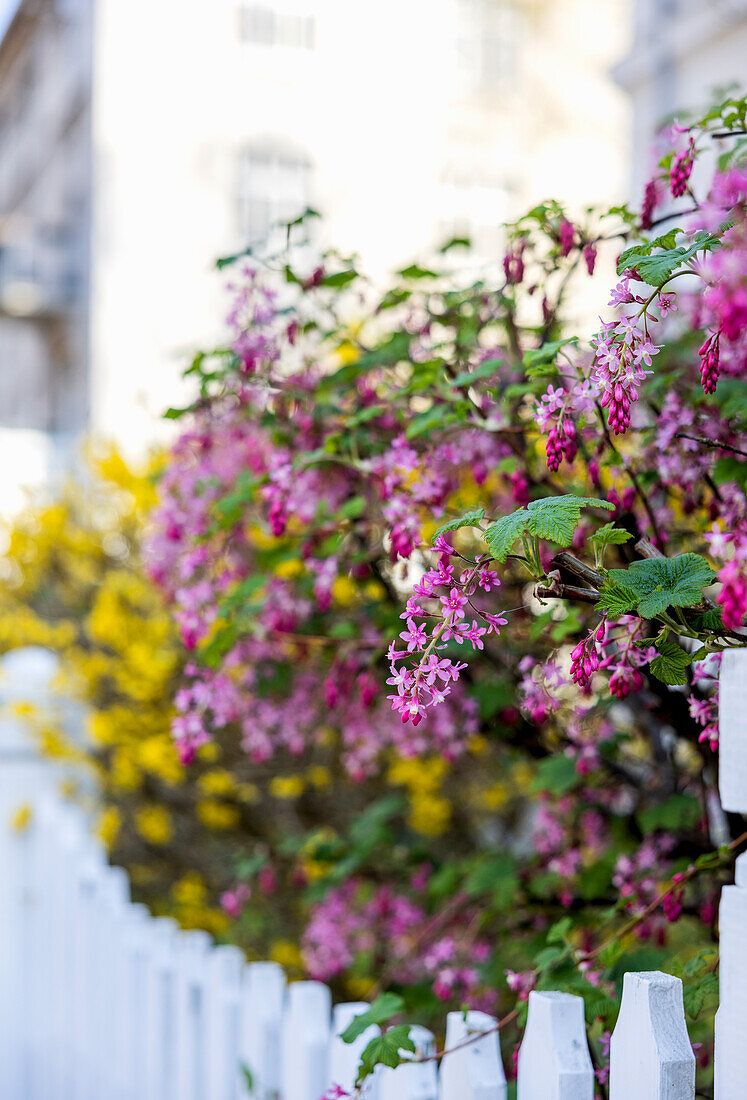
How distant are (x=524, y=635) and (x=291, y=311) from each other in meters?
0.77

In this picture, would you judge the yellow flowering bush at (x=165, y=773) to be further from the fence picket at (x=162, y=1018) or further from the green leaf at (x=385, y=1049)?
the green leaf at (x=385, y=1049)

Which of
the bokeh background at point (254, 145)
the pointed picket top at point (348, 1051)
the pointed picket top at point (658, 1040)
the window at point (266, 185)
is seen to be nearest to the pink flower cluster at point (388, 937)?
the pointed picket top at point (348, 1051)

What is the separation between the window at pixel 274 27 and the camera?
9.47m

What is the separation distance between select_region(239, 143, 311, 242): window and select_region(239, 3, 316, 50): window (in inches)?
34.7

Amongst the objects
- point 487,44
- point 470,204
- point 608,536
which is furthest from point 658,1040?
point 487,44

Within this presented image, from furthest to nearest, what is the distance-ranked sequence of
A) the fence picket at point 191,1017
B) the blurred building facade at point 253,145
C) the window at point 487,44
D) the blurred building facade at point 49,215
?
the window at point 487,44 → the blurred building facade at point 49,215 → the blurred building facade at point 253,145 → the fence picket at point 191,1017

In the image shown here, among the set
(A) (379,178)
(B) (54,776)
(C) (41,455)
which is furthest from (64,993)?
(A) (379,178)

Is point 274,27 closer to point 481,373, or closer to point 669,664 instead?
point 481,373

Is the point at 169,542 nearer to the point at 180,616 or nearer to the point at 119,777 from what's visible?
the point at 180,616

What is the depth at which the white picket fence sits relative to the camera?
1091 millimetres

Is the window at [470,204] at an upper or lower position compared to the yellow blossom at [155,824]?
upper

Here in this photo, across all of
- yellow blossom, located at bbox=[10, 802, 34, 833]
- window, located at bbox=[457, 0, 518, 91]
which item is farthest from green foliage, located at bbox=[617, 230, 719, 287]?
window, located at bbox=[457, 0, 518, 91]

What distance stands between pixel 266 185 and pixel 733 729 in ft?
31.2

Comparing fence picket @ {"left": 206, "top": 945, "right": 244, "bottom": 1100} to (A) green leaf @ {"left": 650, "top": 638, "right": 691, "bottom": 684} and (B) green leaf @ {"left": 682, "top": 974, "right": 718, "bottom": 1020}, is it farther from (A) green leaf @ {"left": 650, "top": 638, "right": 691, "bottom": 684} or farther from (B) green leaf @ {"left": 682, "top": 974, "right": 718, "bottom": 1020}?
(A) green leaf @ {"left": 650, "top": 638, "right": 691, "bottom": 684}
